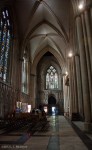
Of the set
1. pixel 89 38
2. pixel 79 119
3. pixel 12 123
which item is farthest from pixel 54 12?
pixel 12 123

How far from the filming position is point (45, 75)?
32.4 meters

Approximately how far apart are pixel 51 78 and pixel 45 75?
1634 mm

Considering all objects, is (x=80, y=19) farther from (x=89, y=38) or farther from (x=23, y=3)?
(x=23, y=3)

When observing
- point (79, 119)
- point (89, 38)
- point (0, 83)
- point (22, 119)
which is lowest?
point (79, 119)

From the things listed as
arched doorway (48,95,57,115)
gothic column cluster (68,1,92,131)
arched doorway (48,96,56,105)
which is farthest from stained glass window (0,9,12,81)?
arched doorway (48,96,56,105)

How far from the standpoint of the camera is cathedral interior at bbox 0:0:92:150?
5.82m

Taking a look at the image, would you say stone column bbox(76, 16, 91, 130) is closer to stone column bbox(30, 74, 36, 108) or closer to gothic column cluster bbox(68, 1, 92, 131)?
gothic column cluster bbox(68, 1, 92, 131)

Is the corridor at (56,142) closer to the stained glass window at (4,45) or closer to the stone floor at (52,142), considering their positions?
the stone floor at (52,142)

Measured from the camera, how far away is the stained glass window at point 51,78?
31719 mm

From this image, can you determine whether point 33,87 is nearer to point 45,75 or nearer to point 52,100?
point 45,75

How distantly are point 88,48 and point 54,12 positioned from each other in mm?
11353

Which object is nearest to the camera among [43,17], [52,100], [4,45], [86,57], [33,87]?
[86,57]

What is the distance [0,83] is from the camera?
12227 millimetres

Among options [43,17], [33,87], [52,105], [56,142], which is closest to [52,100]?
[52,105]
